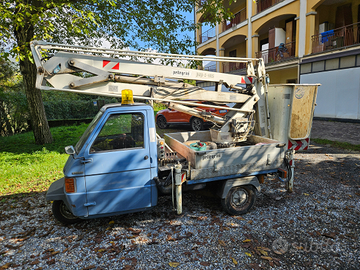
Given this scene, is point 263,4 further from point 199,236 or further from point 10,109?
point 199,236

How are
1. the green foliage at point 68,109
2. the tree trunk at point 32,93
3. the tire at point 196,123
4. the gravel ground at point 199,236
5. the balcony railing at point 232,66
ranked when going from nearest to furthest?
the gravel ground at point 199,236 < the tree trunk at point 32,93 < the tire at point 196,123 < the green foliage at point 68,109 < the balcony railing at point 232,66

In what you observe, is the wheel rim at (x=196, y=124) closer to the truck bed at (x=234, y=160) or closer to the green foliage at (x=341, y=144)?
the green foliage at (x=341, y=144)

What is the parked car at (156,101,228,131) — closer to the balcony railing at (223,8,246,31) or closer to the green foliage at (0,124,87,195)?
the green foliage at (0,124,87,195)

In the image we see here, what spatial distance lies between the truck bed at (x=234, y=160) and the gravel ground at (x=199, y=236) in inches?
32.5

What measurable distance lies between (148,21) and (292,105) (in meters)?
7.15

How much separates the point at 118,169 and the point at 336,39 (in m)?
17.0

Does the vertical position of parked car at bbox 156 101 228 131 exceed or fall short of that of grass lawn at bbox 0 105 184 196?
it exceeds it

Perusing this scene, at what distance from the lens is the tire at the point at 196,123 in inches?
485

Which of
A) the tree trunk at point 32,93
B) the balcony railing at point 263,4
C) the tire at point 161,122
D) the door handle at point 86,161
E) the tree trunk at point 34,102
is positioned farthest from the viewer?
the balcony railing at point 263,4

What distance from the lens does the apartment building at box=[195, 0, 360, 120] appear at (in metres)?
14.4

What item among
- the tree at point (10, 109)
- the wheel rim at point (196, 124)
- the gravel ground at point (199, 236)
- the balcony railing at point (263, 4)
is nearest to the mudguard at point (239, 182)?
the gravel ground at point (199, 236)

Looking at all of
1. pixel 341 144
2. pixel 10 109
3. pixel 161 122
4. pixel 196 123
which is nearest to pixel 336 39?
pixel 341 144

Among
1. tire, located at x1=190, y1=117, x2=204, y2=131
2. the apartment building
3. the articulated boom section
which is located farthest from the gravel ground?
the apartment building

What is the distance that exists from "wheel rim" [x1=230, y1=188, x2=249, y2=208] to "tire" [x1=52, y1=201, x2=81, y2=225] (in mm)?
2834
